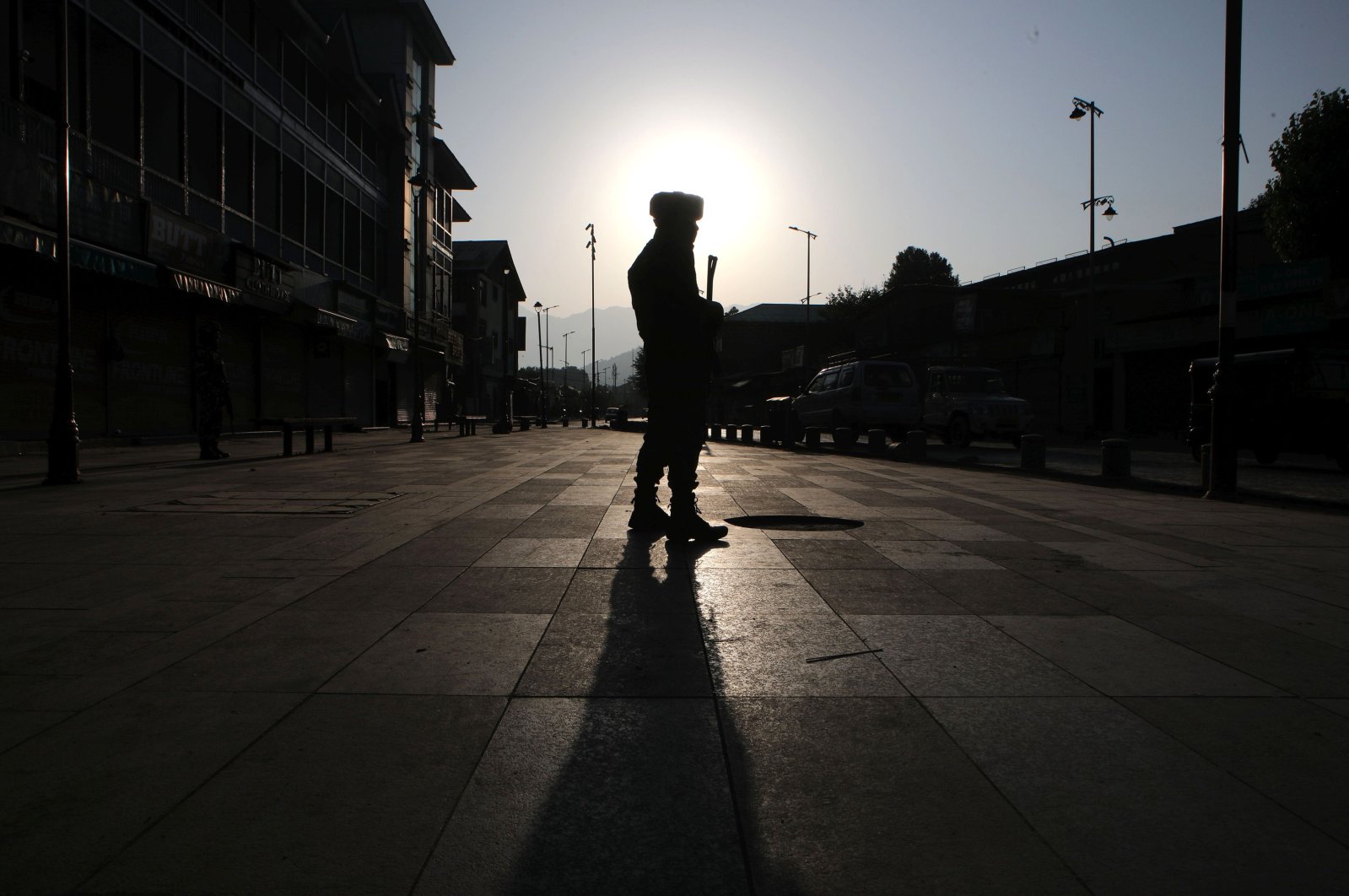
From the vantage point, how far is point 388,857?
1.94 m

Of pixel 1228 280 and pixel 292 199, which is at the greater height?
pixel 292 199

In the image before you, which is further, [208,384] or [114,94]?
[114,94]

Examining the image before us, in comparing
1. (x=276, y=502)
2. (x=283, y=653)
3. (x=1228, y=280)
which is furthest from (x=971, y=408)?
(x=283, y=653)

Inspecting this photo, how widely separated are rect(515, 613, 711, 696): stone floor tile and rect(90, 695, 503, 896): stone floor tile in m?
0.39

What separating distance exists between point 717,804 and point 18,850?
1.59 metres

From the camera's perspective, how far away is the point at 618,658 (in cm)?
343

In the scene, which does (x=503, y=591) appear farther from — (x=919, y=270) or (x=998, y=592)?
(x=919, y=270)

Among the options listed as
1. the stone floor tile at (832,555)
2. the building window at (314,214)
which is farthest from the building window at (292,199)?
the stone floor tile at (832,555)

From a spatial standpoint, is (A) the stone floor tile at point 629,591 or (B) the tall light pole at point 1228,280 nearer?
(A) the stone floor tile at point 629,591

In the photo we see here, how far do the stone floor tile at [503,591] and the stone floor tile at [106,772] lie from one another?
137 centimetres

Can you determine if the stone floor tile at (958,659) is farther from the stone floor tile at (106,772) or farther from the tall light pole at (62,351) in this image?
the tall light pole at (62,351)

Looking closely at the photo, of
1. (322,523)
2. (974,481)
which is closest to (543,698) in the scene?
(322,523)

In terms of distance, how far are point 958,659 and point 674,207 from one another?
4.24 meters

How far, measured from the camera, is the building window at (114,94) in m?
16.9
